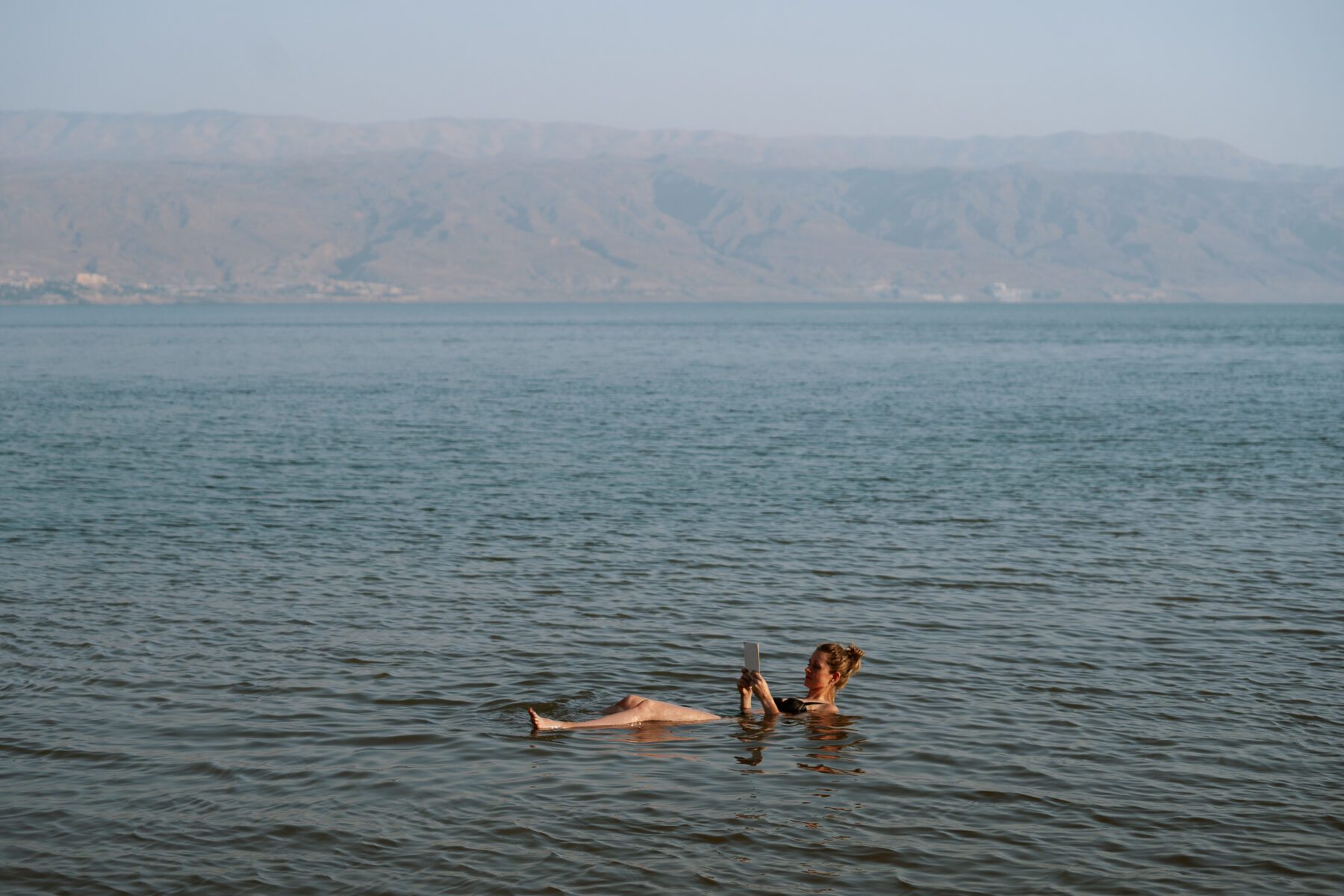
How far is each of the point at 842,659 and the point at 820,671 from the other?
1.13ft

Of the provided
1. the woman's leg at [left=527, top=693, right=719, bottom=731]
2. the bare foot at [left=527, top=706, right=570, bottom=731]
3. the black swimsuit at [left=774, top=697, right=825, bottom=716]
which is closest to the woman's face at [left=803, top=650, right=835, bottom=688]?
the black swimsuit at [left=774, top=697, right=825, bottom=716]

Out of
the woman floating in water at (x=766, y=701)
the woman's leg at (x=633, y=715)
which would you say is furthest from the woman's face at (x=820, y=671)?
the woman's leg at (x=633, y=715)

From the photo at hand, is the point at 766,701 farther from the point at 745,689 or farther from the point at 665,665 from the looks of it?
the point at 665,665

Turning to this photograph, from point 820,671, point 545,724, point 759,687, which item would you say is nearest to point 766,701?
point 759,687

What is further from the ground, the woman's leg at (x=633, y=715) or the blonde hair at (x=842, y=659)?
the blonde hair at (x=842, y=659)

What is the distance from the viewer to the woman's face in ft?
52.0

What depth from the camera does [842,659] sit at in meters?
15.8

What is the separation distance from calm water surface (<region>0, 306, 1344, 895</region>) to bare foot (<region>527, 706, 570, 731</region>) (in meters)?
0.21

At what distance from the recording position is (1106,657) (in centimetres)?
1902

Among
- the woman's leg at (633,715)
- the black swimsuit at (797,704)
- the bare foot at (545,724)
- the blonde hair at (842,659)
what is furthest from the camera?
the black swimsuit at (797,704)

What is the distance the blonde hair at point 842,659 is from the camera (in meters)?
15.8

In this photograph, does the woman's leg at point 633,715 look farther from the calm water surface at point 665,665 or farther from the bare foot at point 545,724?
the calm water surface at point 665,665

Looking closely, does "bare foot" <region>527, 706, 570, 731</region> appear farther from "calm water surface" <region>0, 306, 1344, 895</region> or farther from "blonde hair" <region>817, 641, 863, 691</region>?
"blonde hair" <region>817, 641, 863, 691</region>

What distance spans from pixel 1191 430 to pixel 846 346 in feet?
306
